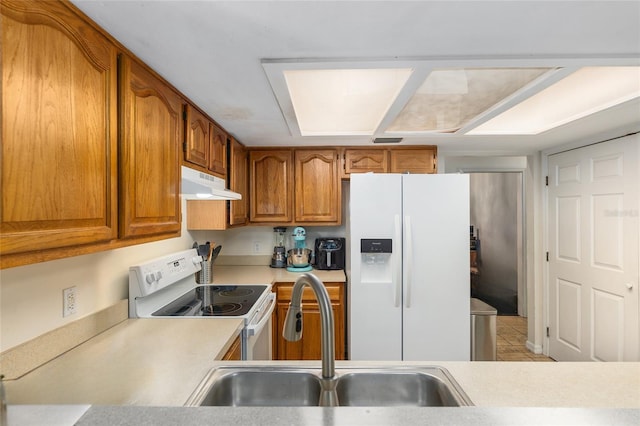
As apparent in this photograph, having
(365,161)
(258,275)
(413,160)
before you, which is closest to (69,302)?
(258,275)

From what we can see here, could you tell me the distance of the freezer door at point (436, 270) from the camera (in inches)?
91.9

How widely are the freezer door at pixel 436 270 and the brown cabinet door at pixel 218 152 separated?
140 centimetres

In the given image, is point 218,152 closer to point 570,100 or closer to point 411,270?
point 411,270

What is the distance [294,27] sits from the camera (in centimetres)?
106

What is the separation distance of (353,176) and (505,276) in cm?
362

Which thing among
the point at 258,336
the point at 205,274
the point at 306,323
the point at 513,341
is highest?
the point at 205,274

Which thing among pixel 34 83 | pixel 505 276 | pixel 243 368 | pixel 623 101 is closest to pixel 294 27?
pixel 34 83

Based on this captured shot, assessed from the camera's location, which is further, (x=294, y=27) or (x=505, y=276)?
(x=505, y=276)

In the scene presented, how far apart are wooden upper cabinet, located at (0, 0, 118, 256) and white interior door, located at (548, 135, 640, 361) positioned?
324 centimetres

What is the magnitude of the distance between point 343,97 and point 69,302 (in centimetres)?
174

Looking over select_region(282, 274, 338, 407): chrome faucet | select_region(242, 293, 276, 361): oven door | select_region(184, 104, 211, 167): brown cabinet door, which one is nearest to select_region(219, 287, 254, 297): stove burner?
select_region(242, 293, 276, 361): oven door

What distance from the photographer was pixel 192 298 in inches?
83.1

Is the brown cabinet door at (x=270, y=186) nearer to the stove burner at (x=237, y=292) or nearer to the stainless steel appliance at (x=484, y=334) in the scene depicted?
the stove burner at (x=237, y=292)

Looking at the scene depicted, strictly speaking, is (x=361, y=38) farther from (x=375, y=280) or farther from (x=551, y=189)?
(x=551, y=189)
